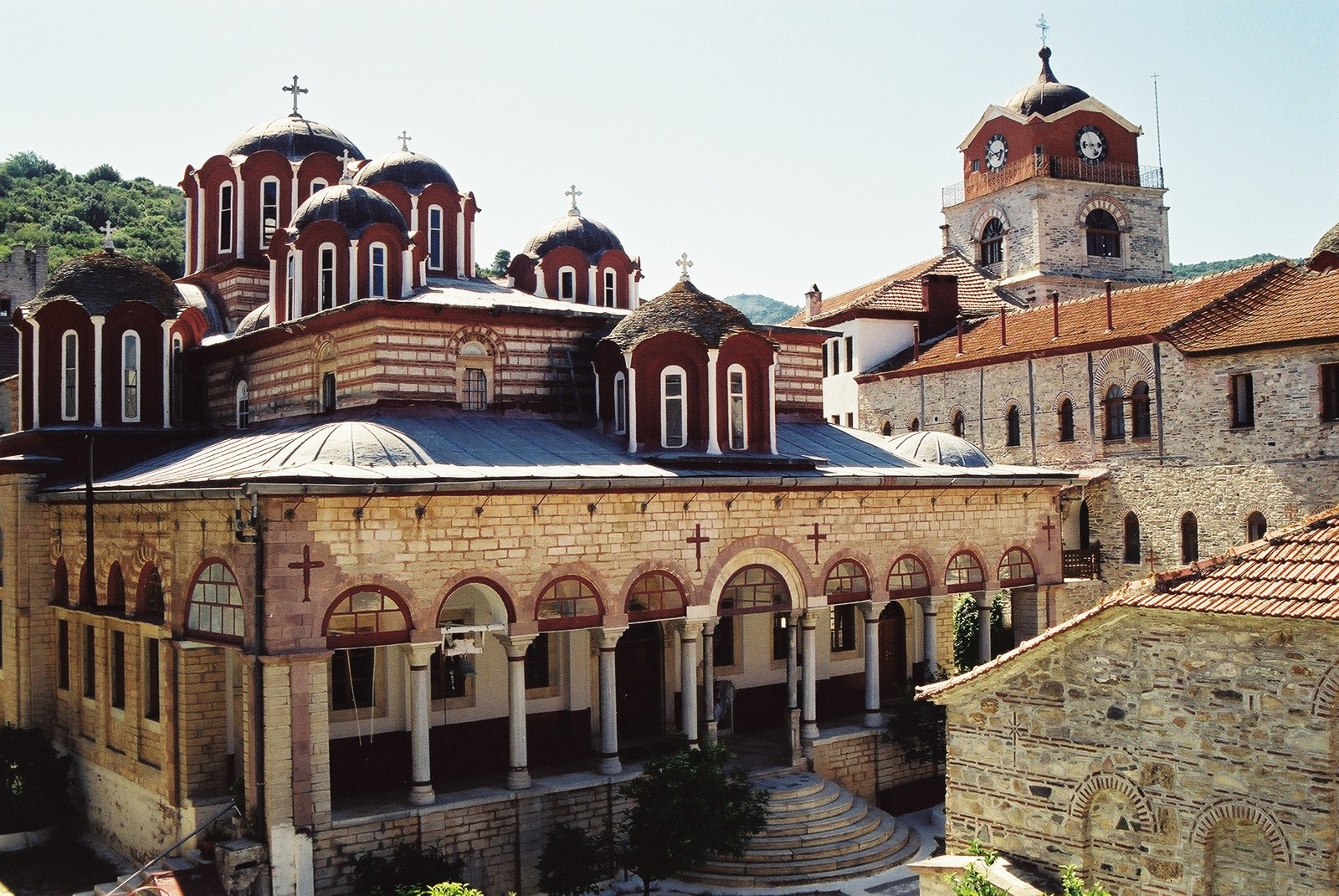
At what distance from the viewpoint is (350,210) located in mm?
21141

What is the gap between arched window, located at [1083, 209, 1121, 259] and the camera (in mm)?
42875

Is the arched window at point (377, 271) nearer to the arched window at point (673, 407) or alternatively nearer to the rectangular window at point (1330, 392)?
the arched window at point (673, 407)

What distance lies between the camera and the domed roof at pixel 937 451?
21.2 m

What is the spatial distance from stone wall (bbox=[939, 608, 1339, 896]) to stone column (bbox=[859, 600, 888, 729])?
8.67 m

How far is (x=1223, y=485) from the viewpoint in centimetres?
2639

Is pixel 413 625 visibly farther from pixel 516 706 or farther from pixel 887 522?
pixel 887 522

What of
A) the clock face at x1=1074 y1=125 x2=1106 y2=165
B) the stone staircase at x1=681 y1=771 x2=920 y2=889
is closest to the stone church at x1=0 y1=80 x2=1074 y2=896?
the stone staircase at x1=681 y1=771 x2=920 y2=889

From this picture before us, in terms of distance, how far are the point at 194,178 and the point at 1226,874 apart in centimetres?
2426

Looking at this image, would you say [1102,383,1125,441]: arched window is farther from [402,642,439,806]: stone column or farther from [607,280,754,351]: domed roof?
[402,642,439,806]: stone column

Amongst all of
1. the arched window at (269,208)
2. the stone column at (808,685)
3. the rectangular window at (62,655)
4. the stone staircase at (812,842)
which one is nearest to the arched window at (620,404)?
the stone column at (808,685)

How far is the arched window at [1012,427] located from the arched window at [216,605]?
22.0 metres

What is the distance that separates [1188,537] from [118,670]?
71.3ft

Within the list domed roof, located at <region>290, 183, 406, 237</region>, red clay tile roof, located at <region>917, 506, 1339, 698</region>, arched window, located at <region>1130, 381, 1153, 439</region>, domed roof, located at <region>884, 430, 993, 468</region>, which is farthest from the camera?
arched window, located at <region>1130, 381, 1153, 439</region>

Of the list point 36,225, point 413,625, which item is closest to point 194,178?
point 413,625
